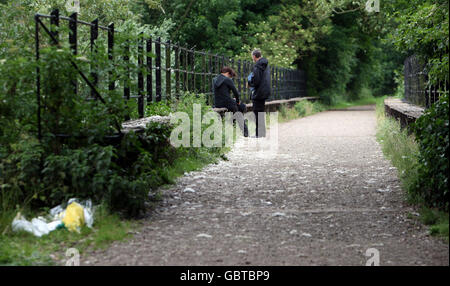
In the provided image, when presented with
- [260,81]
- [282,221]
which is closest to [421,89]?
[260,81]

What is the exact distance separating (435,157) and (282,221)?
1.65m

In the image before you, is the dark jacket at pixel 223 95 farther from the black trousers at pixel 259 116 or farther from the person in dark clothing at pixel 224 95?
the black trousers at pixel 259 116

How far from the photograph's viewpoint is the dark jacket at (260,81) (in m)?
14.9

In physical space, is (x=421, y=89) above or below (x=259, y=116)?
above

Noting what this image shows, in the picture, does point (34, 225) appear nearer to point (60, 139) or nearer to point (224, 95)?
point (60, 139)

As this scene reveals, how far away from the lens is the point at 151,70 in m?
10.6

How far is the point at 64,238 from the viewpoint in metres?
5.62

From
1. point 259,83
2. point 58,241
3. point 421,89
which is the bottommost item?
point 58,241

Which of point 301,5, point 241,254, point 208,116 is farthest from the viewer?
point 301,5

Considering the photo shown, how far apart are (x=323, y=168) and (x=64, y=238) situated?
523cm

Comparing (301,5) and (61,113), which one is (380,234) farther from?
(301,5)

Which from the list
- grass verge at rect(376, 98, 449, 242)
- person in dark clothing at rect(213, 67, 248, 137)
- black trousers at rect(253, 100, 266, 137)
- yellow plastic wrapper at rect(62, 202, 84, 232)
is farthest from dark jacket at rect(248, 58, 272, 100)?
yellow plastic wrapper at rect(62, 202, 84, 232)

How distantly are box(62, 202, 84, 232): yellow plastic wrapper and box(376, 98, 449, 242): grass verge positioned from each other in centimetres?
327
